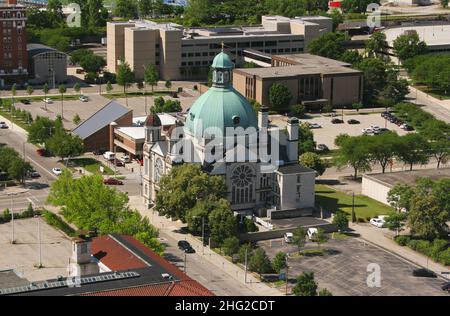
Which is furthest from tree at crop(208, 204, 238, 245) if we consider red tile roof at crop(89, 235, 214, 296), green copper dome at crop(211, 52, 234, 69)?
green copper dome at crop(211, 52, 234, 69)

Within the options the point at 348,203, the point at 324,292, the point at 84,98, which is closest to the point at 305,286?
the point at 324,292

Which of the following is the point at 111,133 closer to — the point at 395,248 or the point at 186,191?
the point at 186,191

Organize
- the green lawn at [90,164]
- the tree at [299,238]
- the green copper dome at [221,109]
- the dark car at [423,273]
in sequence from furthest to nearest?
the green lawn at [90,164] → the green copper dome at [221,109] → the tree at [299,238] → the dark car at [423,273]

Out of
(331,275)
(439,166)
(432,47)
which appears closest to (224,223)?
(331,275)

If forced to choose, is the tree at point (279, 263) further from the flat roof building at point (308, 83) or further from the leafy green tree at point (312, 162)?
the flat roof building at point (308, 83)

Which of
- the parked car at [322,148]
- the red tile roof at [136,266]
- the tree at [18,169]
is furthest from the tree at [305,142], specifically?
the red tile roof at [136,266]
